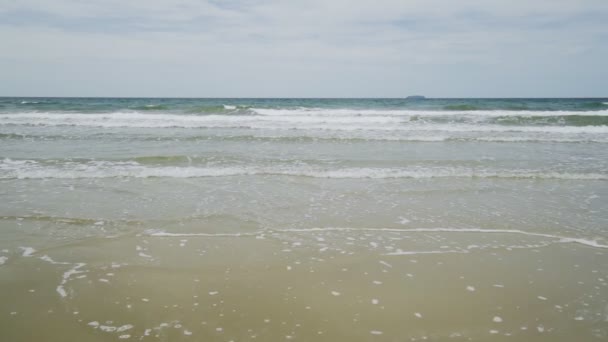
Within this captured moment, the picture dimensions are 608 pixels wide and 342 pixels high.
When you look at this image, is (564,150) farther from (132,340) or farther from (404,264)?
(132,340)

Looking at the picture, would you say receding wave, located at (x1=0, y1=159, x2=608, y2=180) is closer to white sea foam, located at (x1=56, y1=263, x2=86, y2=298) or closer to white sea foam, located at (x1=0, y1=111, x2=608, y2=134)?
white sea foam, located at (x1=56, y1=263, x2=86, y2=298)

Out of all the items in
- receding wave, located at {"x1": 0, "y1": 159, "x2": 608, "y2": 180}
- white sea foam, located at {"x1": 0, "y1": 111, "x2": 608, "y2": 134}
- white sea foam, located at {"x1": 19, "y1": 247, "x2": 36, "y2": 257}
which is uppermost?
white sea foam, located at {"x1": 0, "y1": 111, "x2": 608, "y2": 134}

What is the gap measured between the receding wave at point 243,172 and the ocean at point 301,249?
0.07 m

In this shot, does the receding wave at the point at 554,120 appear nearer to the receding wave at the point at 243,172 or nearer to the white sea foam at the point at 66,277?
the receding wave at the point at 243,172

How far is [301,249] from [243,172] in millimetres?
4649

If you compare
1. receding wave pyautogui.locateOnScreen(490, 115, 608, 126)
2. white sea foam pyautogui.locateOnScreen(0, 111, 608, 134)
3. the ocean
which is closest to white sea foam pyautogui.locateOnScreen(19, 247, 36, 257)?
the ocean

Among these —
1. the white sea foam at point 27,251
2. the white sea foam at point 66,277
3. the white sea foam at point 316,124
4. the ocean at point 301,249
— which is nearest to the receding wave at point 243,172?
the ocean at point 301,249

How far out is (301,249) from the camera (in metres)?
4.70

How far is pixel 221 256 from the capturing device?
14.7 feet

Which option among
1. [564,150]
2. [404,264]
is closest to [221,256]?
[404,264]

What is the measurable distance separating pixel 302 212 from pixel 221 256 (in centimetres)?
193

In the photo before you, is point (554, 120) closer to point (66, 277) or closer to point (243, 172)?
point (243, 172)

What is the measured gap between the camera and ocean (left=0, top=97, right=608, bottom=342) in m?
3.14

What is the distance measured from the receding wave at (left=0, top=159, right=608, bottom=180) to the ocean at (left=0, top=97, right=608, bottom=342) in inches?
2.7
